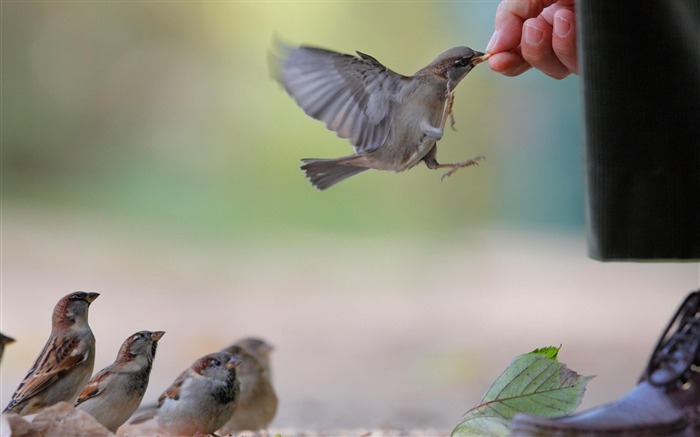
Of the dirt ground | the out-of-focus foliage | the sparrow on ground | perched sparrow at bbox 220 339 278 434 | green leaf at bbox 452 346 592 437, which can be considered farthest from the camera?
the out-of-focus foliage

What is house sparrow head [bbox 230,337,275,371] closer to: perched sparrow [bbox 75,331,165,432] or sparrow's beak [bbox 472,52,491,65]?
perched sparrow [bbox 75,331,165,432]

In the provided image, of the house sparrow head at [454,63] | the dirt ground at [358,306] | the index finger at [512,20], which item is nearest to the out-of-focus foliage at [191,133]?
the dirt ground at [358,306]

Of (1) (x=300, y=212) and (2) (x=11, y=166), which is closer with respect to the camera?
(1) (x=300, y=212)

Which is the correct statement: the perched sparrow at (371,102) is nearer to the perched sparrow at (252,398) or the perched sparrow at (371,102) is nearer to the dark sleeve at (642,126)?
the dark sleeve at (642,126)

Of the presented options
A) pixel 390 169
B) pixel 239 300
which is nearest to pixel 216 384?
pixel 390 169

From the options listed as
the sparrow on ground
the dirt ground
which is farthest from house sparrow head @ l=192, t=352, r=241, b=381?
the dirt ground

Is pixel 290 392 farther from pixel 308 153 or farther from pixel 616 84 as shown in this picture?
pixel 616 84

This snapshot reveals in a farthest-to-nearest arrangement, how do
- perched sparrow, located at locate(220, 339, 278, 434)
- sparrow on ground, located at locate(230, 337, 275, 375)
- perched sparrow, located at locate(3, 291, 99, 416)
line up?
sparrow on ground, located at locate(230, 337, 275, 375)
perched sparrow, located at locate(220, 339, 278, 434)
perched sparrow, located at locate(3, 291, 99, 416)
